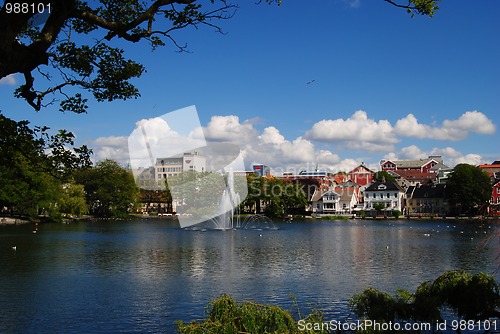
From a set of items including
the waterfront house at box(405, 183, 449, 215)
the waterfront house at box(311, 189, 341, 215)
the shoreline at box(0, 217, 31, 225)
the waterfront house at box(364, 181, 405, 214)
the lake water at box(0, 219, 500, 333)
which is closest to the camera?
the lake water at box(0, 219, 500, 333)

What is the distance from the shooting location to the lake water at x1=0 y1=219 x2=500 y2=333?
15930mm

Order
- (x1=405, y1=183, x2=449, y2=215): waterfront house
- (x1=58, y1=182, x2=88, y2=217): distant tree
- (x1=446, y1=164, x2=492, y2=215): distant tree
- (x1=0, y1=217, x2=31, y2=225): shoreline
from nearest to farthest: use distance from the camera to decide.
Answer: (x1=0, y1=217, x2=31, y2=225): shoreline → (x1=58, y1=182, x2=88, y2=217): distant tree → (x1=446, y1=164, x2=492, y2=215): distant tree → (x1=405, y1=183, x2=449, y2=215): waterfront house

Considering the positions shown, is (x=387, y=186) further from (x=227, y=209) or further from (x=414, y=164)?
(x=414, y=164)

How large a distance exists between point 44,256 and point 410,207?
89685 mm

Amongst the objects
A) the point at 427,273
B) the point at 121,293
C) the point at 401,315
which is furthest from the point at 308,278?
the point at 401,315

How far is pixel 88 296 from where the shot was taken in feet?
60.8

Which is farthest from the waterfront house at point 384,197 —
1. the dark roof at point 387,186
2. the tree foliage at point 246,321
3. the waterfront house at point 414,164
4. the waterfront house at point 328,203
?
the tree foliage at point 246,321

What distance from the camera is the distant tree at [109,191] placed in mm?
88562

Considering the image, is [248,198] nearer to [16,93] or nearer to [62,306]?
[62,306]

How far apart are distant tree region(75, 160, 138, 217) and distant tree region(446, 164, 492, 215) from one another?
193 feet

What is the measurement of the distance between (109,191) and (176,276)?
2765 inches

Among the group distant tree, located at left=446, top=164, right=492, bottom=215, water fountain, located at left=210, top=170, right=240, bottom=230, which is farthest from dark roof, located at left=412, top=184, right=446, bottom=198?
water fountain, located at left=210, top=170, right=240, bottom=230

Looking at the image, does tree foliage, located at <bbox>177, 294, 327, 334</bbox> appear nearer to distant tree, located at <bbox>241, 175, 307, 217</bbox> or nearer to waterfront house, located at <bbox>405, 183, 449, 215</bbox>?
distant tree, located at <bbox>241, 175, 307, 217</bbox>

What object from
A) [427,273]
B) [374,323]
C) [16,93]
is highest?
[16,93]
